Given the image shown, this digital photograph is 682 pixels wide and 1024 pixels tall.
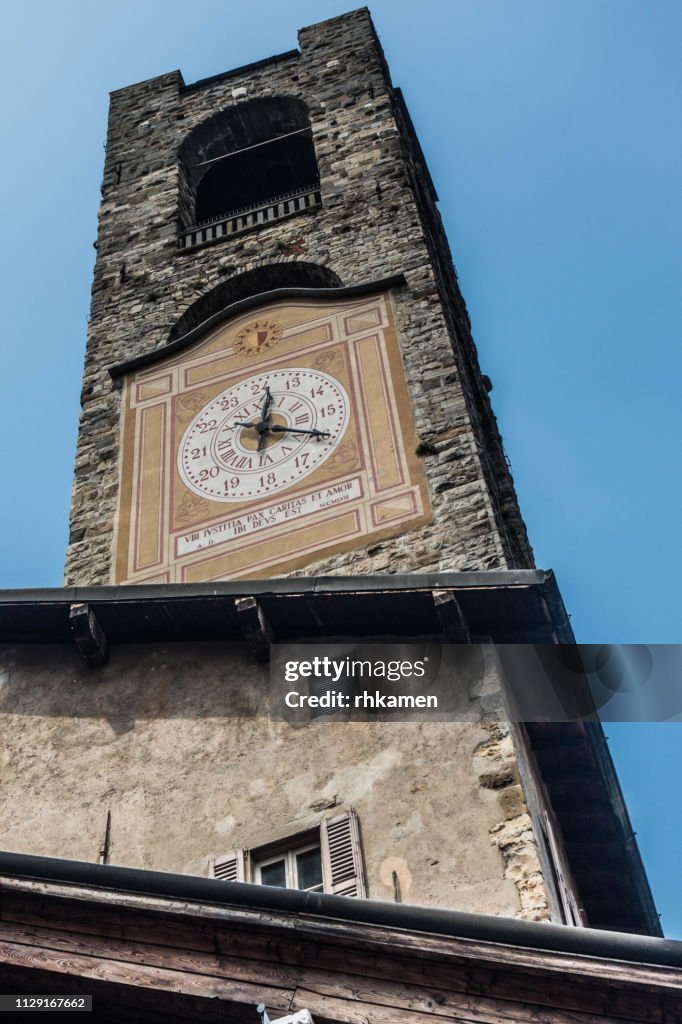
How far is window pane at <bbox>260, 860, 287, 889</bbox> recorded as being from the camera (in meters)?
6.25

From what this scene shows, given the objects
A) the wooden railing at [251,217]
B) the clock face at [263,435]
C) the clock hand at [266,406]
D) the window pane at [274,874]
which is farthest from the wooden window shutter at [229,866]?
the wooden railing at [251,217]

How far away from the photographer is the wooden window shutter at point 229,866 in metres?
6.12

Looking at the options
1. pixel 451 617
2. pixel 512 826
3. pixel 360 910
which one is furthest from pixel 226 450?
pixel 360 910

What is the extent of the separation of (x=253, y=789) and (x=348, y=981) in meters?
2.55

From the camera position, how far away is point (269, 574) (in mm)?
10570

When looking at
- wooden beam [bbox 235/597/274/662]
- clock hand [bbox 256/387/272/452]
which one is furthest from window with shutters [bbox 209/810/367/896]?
clock hand [bbox 256/387/272/452]

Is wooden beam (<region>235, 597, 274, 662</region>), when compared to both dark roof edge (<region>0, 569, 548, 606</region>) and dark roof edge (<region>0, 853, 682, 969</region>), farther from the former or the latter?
dark roof edge (<region>0, 853, 682, 969</region>)

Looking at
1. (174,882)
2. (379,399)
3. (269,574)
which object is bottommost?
(174,882)

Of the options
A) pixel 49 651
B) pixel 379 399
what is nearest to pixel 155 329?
pixel 379 399

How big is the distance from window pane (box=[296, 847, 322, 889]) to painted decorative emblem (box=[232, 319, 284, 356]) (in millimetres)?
7132

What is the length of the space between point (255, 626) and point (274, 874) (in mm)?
1242

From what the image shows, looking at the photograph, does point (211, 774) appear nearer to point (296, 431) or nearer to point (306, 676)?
point (306, 676)

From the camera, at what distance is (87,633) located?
7051 millimetres

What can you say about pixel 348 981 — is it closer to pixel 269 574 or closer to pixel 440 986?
pixel 440 986
